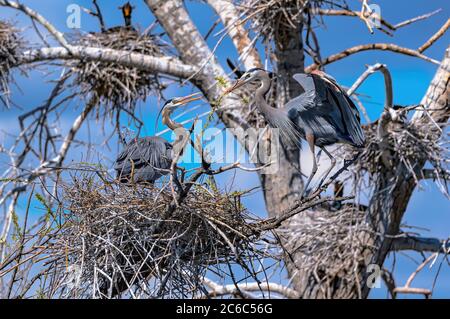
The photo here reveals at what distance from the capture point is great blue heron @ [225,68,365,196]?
5.27 m

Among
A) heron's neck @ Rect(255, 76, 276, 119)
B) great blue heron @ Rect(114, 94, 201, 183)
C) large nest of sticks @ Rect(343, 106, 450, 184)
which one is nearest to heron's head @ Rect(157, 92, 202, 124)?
great blue heron @ Rect(114, 94, 201, 183)

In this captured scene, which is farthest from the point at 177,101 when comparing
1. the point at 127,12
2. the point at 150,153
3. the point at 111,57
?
the point at 127,12

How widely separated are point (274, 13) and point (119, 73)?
212 cm

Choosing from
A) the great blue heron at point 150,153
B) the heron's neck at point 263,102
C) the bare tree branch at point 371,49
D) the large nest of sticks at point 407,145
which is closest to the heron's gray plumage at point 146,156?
the great blue heron at point 150,153

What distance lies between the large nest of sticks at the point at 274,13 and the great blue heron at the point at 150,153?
8.42 ft

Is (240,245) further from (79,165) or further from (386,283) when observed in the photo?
(386,283)

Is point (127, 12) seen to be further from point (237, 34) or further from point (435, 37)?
point (435, 37)

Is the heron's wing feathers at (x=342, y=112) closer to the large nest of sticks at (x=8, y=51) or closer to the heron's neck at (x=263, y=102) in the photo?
the heron's neck at (x=263, y=102)

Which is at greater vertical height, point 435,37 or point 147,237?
point 435,37

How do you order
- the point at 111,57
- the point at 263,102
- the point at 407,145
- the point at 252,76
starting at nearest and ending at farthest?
the point at 263,102
the point at 252,76
the point at 407,145
the point at 111,57

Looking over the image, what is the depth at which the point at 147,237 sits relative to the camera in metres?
4.04

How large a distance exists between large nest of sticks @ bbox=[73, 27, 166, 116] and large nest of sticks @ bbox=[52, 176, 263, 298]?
478 cm

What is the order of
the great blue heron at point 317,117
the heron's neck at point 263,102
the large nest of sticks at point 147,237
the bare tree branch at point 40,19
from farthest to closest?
the bare tree branch at point 40,19
the heron's neck at point 263,102
the great blue heron at point 317,117
the large nest of sticks at point 147,237

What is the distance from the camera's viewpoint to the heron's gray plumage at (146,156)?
5.04 m
